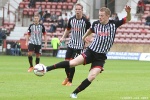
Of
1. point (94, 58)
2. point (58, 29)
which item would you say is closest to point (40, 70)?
point (94, 58)

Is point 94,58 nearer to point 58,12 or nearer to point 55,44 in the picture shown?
point 55,44

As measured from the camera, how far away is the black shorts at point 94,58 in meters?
12.9

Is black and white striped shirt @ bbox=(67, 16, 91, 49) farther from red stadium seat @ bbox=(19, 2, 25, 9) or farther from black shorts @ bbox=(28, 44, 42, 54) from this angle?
red stadium seat @ bbox=(19, 2, 25, 9)

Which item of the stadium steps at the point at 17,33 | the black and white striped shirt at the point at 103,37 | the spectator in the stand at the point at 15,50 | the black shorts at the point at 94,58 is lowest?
the spectator in the stand at the point at 15,50

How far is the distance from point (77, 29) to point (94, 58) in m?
3.95

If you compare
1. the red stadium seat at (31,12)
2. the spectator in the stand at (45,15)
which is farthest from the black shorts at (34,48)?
the red stadium seat at (31,12)

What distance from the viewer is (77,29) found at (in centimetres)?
1684

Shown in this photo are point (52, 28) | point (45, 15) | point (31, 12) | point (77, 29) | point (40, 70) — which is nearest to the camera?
point (40, 70)

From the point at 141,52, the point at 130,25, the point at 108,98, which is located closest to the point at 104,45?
the point at 108,98

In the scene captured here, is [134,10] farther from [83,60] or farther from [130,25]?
[83,60]

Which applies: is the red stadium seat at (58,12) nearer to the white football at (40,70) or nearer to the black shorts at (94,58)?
the black shorts at (94,58)

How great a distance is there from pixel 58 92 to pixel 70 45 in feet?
10.1

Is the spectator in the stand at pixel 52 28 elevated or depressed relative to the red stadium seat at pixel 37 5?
depressed

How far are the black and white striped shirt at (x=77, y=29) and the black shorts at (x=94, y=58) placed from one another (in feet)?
12.3
